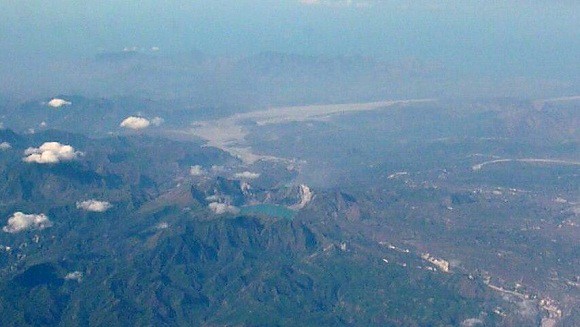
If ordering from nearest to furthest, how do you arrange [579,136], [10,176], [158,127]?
1. [10,176]
2. [579,136]
3. [158,127]

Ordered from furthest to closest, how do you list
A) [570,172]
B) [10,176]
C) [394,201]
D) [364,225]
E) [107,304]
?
[570,172]
[10,176]
[394,201]
[364,225]
[107,304]

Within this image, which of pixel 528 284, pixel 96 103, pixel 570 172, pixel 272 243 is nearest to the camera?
pixel 528 284

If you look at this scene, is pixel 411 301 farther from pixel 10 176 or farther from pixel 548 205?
pixel 10 176

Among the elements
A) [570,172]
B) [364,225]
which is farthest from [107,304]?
[570,172]

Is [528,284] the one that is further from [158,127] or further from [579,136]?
[158,127]

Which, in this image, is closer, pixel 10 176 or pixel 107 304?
pixel 107 304

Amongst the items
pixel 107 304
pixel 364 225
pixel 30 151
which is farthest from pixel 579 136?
pixel 107 304

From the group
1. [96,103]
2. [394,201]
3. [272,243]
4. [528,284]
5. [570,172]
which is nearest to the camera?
[528,284]

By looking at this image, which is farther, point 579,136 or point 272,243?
point 579,136
